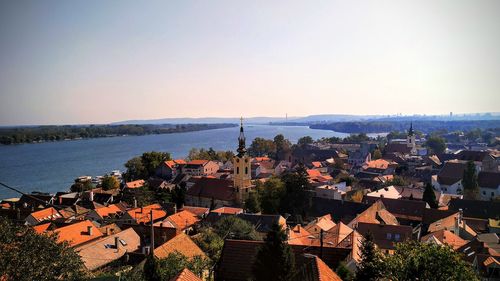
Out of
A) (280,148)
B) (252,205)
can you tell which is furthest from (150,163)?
(280,148)

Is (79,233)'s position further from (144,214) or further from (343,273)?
(343,273)

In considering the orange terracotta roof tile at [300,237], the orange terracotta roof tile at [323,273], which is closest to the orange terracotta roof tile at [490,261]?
the orange terracotta roof tile at [300,237]

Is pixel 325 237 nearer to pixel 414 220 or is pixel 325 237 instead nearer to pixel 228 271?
pixel 228 271

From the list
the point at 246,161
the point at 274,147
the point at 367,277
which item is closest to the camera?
the point at 367,277

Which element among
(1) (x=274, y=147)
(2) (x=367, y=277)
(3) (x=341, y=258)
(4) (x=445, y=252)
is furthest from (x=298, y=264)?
(1) (x=274, y=147)

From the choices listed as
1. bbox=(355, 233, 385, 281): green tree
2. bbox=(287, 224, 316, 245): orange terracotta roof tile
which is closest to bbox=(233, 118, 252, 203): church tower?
bbox=(287, 224, 316, 245): orange terracotta roof tile
